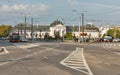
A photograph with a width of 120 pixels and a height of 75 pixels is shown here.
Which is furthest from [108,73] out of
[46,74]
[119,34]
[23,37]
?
[119,34]

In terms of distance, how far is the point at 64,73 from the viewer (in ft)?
54.4

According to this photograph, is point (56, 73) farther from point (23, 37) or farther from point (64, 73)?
point (23, 37)

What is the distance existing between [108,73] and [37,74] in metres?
3.52

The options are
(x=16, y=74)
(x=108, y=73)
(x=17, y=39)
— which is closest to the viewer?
(x=16, y=74)

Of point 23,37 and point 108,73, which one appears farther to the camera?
point 23,37

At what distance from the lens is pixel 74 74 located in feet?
53.3

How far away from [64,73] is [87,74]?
1104 mm

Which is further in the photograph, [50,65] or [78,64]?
[78,64]

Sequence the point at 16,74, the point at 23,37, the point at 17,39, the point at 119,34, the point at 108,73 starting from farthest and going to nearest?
the point at 119,34 < the point at 23,37 < the point at 17,39 < the point at 108,73 < the point at 16,74

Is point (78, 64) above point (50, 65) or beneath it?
beneath

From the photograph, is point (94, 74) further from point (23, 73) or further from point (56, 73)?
point (23, 73)

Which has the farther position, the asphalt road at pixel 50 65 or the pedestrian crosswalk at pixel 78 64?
the pedestrian crosswalk at pixel 78 64

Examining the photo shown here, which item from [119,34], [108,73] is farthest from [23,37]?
[108,73]

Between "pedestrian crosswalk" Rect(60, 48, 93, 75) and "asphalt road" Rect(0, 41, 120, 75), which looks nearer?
"asphalt road" Rect(0, 41, 120, 75)
